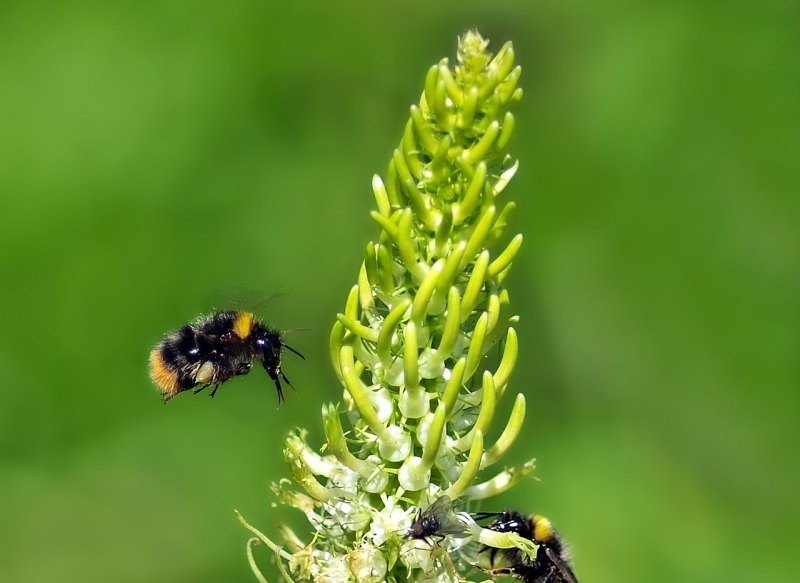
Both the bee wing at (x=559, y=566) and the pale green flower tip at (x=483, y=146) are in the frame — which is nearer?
the pale green flower tip at (x=483, y=146)

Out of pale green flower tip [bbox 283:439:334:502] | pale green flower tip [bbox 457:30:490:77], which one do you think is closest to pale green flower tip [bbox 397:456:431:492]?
pale green flower tip [bbox 283:439:334:502]

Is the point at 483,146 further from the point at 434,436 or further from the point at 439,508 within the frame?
the point at 439,508

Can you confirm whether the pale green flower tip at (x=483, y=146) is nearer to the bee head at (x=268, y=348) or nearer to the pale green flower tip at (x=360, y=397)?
the pale green flower tip at (x=360, y=397)

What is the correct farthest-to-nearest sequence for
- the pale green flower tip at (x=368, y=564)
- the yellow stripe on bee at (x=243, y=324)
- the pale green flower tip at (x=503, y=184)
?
the yellow stripe on bee at (x=243, y=324) < the pale green flower tip at (x=503, y=184) < the pale green flower tip at (x=368, y=564)

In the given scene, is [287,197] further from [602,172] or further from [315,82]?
[602,172]

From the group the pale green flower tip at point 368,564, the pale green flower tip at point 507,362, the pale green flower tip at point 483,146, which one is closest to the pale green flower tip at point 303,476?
the pale green flower tip at point 368,564

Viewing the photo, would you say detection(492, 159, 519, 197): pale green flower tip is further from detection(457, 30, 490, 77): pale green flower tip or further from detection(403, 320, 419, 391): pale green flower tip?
detection(403, 320, 419, 391): pale green flower tip
